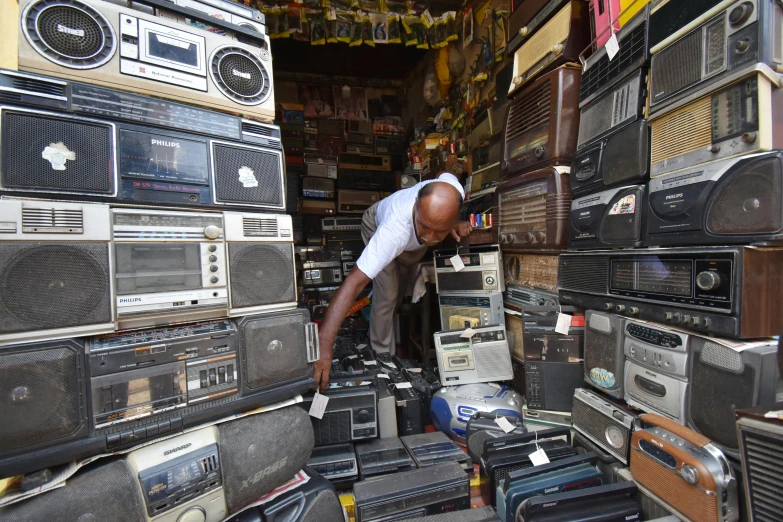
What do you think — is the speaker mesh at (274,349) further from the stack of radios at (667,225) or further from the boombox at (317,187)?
the boombox at (317,187)

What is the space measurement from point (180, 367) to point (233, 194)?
58 cm

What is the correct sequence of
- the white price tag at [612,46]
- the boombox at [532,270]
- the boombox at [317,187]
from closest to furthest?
the white price tag at [612,46] < the boombox at [532,270] < the boombox at [317,187]

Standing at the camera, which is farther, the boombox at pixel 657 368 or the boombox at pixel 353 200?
the boombox at pixel 353 200

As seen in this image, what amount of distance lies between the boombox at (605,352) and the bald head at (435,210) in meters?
0.90

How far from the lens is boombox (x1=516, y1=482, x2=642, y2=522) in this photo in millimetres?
1052

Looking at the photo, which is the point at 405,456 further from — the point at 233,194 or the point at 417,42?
the point at 417,42

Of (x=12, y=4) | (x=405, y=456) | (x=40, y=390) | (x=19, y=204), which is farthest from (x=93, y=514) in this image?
(x=12, y=4)

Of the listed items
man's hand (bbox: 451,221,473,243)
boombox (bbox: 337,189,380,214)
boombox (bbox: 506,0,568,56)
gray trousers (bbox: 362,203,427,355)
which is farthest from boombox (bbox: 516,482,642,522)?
boombox (bbox: 337,189,380,214)

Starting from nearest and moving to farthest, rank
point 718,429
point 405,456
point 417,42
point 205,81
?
point 718,429, point 205,81, point 405,456, point 417,42

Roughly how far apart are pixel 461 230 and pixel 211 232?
162 centimetres

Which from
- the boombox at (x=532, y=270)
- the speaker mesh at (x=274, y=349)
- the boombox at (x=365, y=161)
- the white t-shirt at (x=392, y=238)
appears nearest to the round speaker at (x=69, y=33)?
the speaker mesh at (x=274, y=349)

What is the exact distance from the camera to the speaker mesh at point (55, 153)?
0.85m

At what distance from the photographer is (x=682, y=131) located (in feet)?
3.72

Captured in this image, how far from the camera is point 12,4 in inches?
42.2
